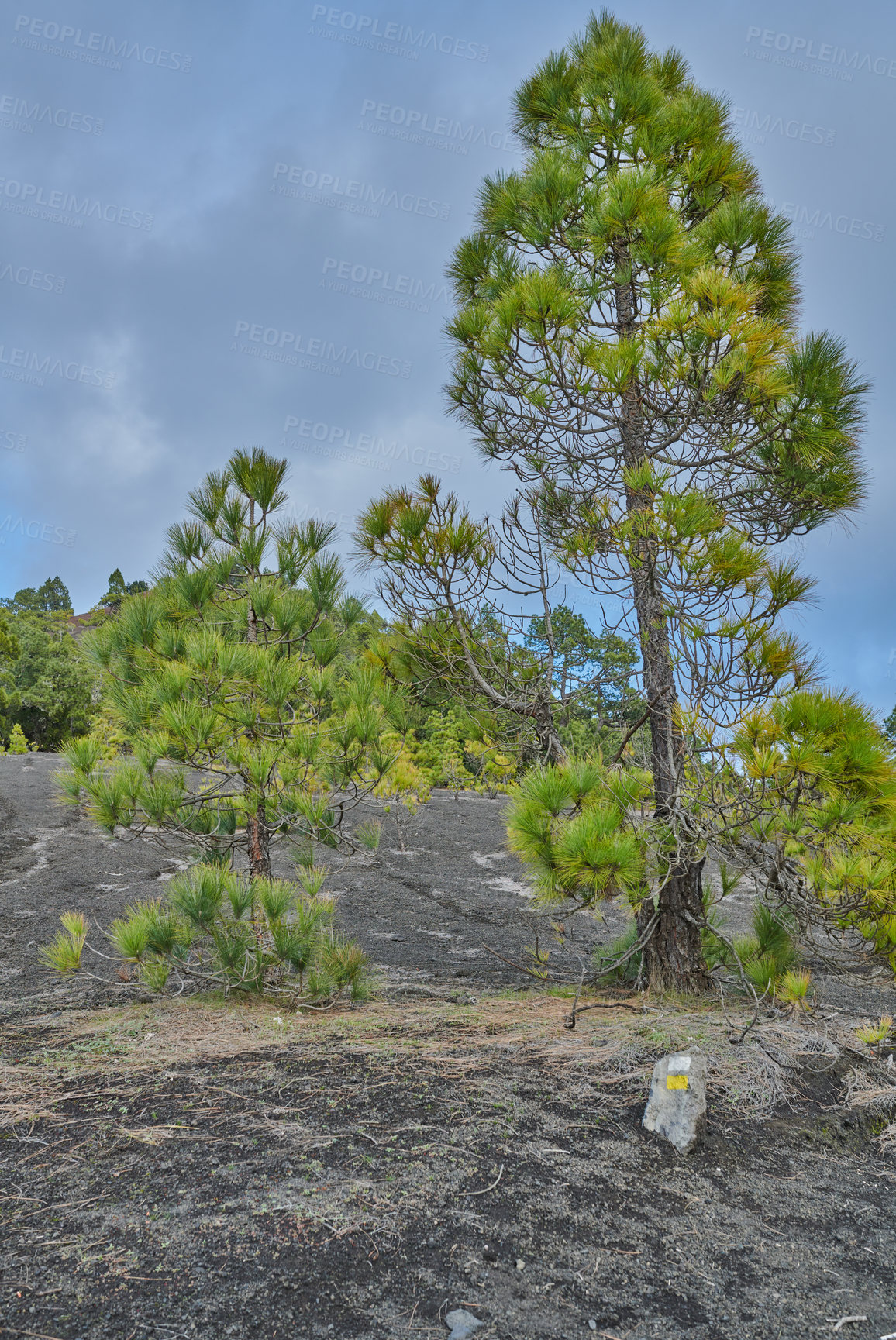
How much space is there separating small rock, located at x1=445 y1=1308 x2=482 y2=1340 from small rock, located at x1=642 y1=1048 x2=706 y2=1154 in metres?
1.15

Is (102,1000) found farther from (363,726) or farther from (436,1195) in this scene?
(436,1195)

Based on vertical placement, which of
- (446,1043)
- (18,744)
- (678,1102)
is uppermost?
(18,744)

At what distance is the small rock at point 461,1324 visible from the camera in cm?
162

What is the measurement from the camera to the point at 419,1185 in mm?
2180

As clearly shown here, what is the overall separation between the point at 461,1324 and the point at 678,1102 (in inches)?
48.6

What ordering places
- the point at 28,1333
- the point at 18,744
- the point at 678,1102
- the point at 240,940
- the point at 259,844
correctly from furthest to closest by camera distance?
the point at 18,744 < the point at 259,844 < the point at 240,940 < the point at 678,1102 < the point at 28,1333

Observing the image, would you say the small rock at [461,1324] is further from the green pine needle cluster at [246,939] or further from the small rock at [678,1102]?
the green pine needle cluster at [246,939]

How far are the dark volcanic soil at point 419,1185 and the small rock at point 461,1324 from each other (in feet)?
0.09

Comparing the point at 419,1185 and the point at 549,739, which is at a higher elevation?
the point at 549,739

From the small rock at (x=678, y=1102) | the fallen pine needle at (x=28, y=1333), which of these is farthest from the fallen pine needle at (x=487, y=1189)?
the fallen pine needle at (x=28, y=1333)

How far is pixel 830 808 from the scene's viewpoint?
3.30 m

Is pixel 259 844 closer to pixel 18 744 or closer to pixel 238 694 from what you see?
pixel 238 694

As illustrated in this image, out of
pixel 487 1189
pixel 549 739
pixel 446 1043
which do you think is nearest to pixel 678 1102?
pixel 487 1189

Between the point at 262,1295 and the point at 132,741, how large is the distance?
2808 millimetres
